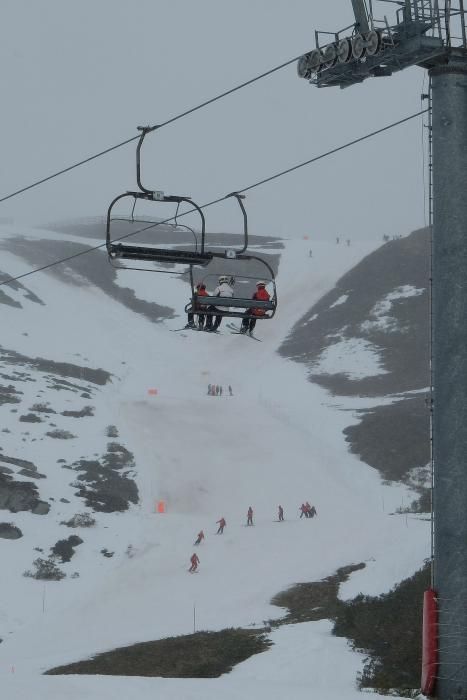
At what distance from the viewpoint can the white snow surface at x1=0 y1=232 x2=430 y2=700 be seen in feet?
67.1

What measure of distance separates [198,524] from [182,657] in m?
17.2

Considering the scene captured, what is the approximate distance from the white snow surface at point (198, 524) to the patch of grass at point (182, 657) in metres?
0.82

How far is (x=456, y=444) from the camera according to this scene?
10.5 m

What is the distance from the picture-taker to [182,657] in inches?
880

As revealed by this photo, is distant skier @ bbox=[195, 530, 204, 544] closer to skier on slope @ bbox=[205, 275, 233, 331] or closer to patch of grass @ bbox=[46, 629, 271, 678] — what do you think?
patch of grass @ bbox=[46, 629, 271, 678]

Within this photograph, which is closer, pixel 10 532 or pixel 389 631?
pixel 389 631

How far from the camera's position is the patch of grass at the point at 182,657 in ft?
68.8

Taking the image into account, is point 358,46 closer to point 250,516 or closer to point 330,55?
point 330,55

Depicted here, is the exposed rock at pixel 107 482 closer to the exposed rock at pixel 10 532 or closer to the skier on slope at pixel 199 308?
the exposed rock at pixel 10 532

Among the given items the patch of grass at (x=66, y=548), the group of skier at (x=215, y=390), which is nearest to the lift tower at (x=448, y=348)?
the patch of grass at (x=66, y=548)

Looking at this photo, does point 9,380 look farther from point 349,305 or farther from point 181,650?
point 349,305

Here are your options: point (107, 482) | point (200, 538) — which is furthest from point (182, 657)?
point (107, 482)

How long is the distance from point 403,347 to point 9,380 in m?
34.6

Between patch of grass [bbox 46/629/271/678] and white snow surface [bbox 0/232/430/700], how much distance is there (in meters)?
0.82
